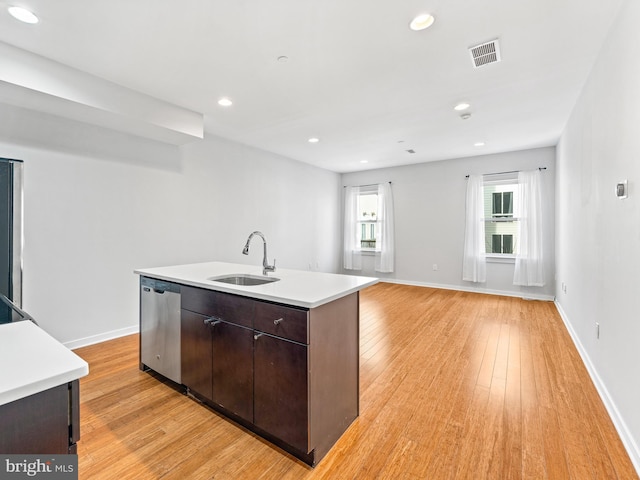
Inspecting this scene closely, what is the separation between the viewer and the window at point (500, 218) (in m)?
5.56

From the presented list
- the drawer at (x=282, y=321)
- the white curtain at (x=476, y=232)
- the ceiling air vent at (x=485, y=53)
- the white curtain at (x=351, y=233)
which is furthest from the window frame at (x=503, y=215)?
the drawer at (x=282, y=321)

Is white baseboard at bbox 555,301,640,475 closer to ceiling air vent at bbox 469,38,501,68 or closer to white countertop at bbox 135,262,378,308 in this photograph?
white countertop at bbox 135,262,378,308

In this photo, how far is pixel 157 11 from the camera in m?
1.96

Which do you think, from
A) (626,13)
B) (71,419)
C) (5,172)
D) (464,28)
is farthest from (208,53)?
(626,13)

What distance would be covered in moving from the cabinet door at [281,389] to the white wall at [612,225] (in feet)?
5.79

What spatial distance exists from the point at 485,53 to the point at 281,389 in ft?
9.30

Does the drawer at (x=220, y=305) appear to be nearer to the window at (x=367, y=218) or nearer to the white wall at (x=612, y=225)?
the white wall at (x=612, y=225)

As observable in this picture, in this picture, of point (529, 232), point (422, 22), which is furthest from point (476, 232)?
point (422, 22)

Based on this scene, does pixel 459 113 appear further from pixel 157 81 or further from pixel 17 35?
pixel 17 35

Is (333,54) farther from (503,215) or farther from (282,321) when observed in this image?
(503,215)

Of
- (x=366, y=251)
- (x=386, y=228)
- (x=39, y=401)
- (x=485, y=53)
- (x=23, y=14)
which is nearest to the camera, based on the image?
(x=39, y=401)

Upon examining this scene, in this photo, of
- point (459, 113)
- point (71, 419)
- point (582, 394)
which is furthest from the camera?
point (459, 113)

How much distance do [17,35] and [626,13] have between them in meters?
4.05

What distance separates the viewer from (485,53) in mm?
2387
